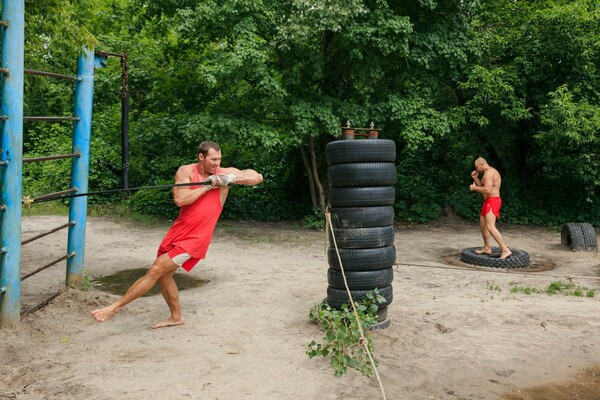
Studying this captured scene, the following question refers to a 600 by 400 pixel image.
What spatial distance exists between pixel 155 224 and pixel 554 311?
9.76m

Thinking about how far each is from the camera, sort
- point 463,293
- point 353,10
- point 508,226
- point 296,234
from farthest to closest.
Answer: point 508,226
point 296,234
point 353,10
point 463,293

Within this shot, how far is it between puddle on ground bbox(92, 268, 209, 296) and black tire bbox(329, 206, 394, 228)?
2924mm

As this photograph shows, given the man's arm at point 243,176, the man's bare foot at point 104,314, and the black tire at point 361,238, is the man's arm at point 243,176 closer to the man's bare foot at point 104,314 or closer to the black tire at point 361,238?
the black tire at point 361,238

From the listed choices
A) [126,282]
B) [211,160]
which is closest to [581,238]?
[126,282]

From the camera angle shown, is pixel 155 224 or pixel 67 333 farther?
pixel 155 224

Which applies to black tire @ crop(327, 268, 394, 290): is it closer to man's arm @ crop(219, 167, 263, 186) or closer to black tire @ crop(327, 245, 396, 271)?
black tire @ crop(327, 245, 396, 271)

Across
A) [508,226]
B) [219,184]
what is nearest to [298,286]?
[219,184]

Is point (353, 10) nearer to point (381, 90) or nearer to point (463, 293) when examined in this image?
point (381, 90)

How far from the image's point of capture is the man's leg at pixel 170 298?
19.2 feet

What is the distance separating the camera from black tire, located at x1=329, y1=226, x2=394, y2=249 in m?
5.79

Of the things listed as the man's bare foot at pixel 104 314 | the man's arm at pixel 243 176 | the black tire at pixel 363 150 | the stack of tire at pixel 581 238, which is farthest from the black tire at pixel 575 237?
the man's bare foot at pixel 104 314

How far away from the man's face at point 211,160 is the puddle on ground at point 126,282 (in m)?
2.44

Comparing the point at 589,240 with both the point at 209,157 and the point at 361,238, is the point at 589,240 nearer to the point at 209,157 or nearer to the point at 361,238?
the point at 361,238

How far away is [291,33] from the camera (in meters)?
12.1
